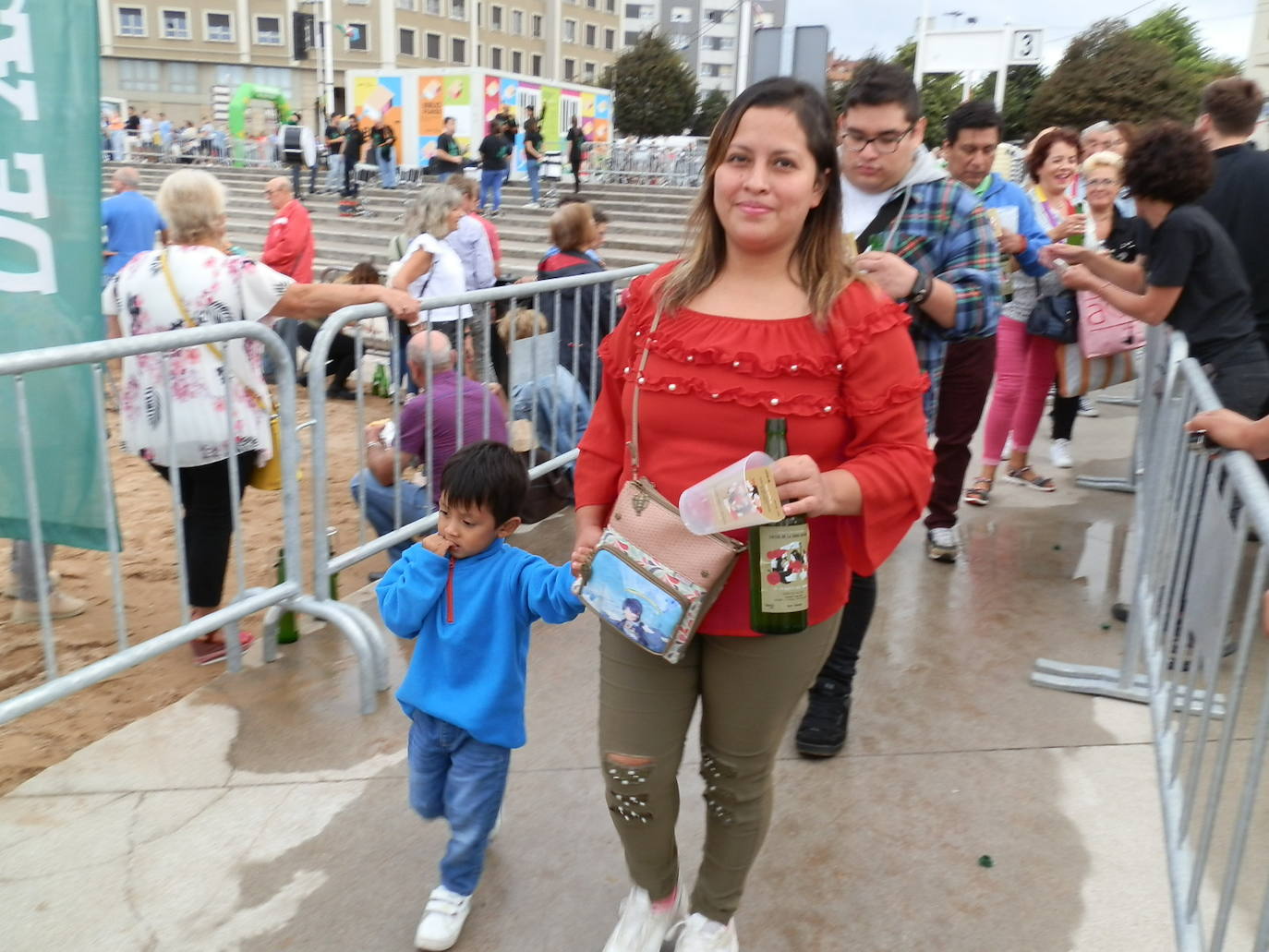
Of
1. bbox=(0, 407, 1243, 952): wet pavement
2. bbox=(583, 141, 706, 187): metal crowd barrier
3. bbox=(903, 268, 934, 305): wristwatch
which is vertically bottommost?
bbox=(0, 407, 1243, 952): wet pavement

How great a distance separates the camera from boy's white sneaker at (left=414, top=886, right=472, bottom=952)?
7.72 ft

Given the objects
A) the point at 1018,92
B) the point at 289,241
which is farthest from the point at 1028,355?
the point at 1018,92

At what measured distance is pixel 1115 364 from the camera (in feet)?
18.7

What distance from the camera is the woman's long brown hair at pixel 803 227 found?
1.92 meters

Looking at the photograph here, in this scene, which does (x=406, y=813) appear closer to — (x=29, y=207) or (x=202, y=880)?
(x=202, y=880)

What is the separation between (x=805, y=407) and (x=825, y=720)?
159cm

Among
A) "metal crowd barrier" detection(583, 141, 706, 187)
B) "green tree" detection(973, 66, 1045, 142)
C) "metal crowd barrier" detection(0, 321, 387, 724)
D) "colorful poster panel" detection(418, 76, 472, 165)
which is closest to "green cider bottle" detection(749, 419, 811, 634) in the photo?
"metal crowd barrier" detection(0, 321, 387, 724)

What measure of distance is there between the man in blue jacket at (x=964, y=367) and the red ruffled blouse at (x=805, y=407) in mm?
2381

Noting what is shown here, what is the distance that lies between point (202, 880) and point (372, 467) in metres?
2.13

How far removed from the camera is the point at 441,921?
2371 mm

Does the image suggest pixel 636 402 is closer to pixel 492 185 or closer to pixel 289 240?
pixel 289 240

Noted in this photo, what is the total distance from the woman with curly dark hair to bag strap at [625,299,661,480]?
2.63 m

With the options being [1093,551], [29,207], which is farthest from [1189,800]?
[29,207]

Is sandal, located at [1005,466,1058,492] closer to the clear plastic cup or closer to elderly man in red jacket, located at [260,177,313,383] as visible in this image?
the clear plastic cup
